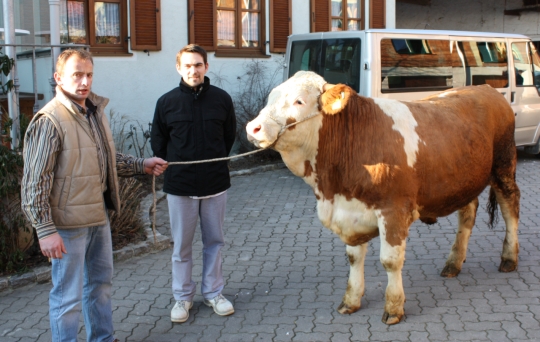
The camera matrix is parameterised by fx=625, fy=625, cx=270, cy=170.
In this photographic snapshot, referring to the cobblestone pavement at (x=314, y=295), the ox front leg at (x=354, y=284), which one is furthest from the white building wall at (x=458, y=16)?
the ox front leg at (x=354, y=284)

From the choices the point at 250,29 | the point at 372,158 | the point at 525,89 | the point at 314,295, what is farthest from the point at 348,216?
the point at 250,29

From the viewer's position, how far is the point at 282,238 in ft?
21.5

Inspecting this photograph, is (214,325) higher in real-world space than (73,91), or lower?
lower

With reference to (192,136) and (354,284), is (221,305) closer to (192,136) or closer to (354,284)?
(354,284)

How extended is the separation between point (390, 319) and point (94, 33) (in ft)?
23.9

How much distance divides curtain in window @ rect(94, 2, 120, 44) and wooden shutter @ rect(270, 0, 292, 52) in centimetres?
292

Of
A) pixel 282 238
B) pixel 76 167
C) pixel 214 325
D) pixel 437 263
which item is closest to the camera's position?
pixel 76 167

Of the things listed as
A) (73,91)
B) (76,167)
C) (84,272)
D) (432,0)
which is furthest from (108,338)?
(432,0)

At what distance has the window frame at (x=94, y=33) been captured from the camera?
9.68 meters

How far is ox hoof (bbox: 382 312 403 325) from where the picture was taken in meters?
4.26

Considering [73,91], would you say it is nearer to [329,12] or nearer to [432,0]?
[329,12]

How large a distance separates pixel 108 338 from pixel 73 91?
1.52 m

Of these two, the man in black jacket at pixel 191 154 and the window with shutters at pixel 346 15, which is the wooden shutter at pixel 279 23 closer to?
the window with shutters at pixel 346 15

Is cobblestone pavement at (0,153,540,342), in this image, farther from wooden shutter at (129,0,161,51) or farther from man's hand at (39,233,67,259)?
wooden shutter at (129,0,161,51)
